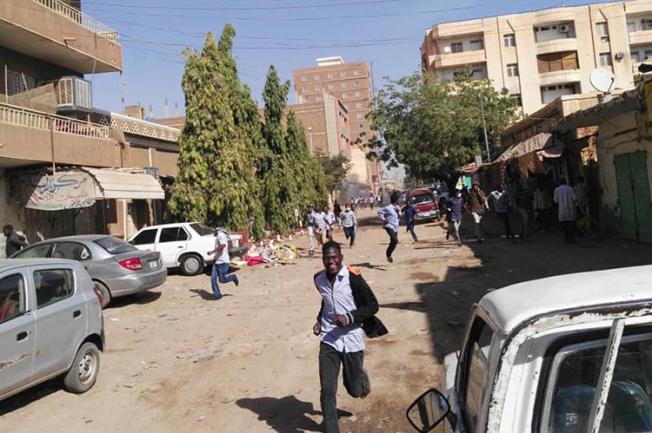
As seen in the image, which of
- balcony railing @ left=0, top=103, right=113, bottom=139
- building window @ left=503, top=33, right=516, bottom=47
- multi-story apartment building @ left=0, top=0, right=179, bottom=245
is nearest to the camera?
balcony railing @ left=0, top=103, right=113, bottom=139

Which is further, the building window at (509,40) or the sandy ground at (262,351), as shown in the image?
the building window at (509,40)

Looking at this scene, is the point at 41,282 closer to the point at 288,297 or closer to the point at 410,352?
the point at 410,352

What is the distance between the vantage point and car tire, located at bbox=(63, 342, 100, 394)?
20.4ft

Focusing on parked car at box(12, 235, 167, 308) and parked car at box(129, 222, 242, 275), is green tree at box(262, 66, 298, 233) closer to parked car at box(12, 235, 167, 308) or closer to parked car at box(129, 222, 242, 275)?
parked car at box(129, 222, 242, 275)

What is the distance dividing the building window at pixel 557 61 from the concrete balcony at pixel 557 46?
44cm

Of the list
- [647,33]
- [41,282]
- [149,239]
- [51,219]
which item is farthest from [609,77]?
[647,33]

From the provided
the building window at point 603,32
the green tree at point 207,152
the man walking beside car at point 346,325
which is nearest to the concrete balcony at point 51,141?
the green tree at point 207,152

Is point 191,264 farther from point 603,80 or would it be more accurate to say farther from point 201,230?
point 603,80

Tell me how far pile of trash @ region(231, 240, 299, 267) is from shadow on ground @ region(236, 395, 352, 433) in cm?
1164

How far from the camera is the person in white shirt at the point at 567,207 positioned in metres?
14.4

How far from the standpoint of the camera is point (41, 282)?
5.98 m

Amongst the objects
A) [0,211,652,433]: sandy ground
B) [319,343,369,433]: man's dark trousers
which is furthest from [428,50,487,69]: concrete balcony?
[319,343,369,433]: man's dark trousers

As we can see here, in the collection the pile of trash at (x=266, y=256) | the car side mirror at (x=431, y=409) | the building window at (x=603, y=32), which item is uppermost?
the building window at (x=603, y=32)

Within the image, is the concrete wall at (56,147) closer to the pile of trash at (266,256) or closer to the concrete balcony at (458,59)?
the pile of trash at (266,256)
